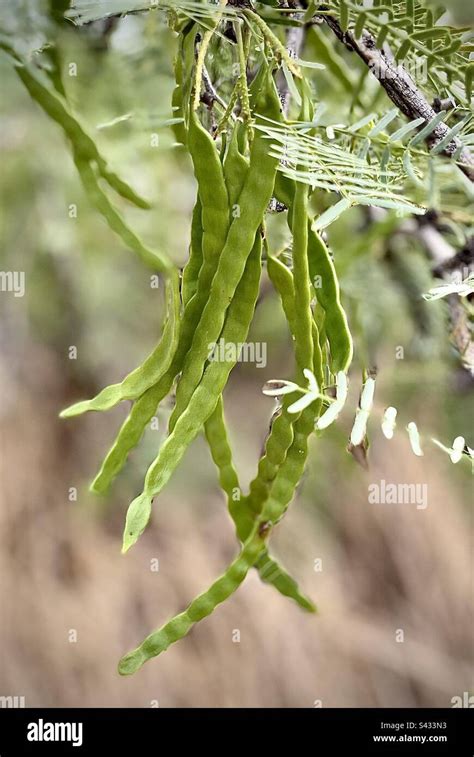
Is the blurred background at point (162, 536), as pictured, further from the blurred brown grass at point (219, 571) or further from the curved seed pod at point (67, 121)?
the curved seed pod at point (67, 121)

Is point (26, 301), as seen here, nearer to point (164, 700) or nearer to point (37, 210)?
point (37, 210)

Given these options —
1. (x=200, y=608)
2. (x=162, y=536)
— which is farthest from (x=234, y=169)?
(x=162, y=536)

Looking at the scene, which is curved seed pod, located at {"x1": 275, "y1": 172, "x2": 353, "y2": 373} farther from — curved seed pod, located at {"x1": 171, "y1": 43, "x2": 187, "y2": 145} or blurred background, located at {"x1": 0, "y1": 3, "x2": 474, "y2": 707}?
blurred background, located at {"x1": 0, "y1": 3, "x2": 474, "y2": 707}

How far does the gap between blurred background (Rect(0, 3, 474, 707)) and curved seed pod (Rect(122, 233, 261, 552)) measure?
1.20 feet

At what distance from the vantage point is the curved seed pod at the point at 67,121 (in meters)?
0.34

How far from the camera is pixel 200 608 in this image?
38 cm

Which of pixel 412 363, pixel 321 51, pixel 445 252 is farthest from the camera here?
pixel 412 363

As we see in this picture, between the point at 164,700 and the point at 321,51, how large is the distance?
2.18ft

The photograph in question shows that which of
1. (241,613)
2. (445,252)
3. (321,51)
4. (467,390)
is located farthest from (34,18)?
(241,613)

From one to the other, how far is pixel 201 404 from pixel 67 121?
155mm

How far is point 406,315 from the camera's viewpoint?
606mm

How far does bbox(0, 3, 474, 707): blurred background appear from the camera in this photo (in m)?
0.74

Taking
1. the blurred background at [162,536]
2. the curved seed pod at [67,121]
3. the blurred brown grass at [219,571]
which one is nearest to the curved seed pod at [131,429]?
the curved seed pod at [67,121]

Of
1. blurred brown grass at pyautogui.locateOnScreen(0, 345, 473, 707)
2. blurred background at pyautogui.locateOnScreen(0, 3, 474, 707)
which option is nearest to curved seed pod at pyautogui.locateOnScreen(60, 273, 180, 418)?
blurred background at pyautogui.locateOnScreen(0, 3, 474, 707)
